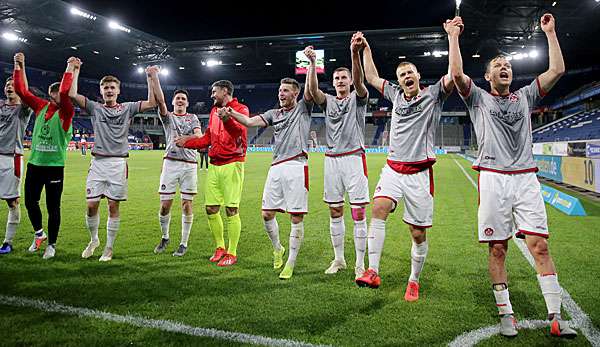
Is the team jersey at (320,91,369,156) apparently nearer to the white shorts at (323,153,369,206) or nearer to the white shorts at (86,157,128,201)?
the white shorts at (323,153,369,206)

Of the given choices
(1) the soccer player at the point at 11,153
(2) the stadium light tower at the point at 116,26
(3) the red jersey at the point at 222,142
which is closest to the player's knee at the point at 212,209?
(3) the red jersey at the point at 222,142

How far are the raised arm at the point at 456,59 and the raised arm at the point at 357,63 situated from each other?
863 mm

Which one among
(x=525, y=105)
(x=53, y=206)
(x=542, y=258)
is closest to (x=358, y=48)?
(x=525, y=105)

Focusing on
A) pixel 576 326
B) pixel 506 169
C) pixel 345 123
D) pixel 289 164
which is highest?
pixel 345 123

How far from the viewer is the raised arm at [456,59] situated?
3.42 meters

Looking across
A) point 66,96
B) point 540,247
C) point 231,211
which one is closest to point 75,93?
point 66,96

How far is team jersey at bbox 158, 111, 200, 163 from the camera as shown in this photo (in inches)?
234

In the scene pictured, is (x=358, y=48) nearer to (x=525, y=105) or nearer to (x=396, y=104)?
(x=396, y=104)

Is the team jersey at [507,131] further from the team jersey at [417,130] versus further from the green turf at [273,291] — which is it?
the green turf at [273,291]

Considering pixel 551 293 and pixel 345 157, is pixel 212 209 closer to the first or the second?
pixel 345 157

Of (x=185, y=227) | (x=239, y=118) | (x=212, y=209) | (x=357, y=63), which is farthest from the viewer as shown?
(x=185, y=227)

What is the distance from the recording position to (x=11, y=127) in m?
5.58

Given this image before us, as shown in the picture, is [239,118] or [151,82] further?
[151,82]

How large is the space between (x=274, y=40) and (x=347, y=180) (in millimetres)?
39985
